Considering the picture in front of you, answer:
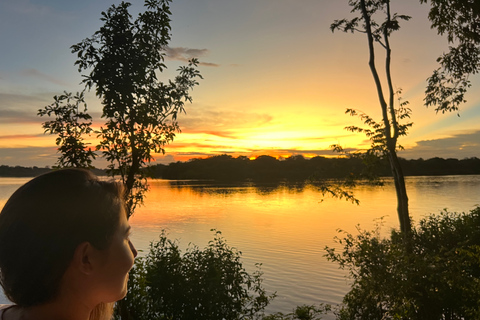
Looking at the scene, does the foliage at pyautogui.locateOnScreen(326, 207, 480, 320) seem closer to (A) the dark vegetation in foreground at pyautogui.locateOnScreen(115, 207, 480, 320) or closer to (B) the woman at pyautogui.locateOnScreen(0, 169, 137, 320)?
(A) the dark vegetation in foreground at pyautogui.locateOnScreen(115, 207, 480, 320)

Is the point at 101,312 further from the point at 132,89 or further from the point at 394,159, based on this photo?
the point at 394,159

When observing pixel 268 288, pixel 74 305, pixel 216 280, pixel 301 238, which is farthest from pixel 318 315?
pixel 301 238

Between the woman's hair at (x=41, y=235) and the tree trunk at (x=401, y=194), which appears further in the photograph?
the tree trunk at (x=401, y=194)

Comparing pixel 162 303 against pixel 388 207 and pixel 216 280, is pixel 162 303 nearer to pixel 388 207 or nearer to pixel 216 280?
pixel 216 280

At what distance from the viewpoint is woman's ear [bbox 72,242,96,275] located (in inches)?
43.4

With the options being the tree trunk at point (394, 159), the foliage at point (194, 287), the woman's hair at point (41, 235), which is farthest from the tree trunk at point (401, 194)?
the woman's hair at point (41, 235)

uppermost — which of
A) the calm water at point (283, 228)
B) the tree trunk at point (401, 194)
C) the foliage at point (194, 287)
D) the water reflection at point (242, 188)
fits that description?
the tree trunk at point (401, 194)

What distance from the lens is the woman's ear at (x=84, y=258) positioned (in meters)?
1.10

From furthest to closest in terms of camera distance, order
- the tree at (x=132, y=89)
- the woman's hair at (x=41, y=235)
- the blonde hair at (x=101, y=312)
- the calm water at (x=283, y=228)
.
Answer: the calm water at (x=283, y=228)
the tree at (x=132, y=89)
the blonde hair at (x=101, y=312)
the woman's hair at (x=41, y=235)

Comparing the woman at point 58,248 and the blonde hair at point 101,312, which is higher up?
the woman at point 58,248

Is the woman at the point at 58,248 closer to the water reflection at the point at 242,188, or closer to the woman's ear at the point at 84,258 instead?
the woman's ear at the point at 84,258

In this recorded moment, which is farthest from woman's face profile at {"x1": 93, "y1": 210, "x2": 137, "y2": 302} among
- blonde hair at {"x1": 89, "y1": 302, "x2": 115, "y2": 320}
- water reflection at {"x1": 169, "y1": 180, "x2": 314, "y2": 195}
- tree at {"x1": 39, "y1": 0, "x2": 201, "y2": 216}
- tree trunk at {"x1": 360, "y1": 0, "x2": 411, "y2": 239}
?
water reflection at {"x1": 169, "y1": 180, "x2": 314, "y2": 195}

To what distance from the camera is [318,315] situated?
45.4 feet

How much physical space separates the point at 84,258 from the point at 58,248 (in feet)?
0.24
